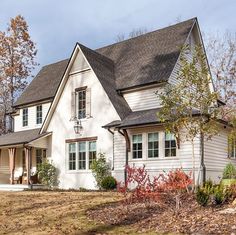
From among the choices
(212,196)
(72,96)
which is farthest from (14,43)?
(212,196)

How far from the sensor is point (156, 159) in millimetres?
18297

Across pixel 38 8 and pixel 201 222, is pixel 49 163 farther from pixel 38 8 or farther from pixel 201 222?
pixel 201 222

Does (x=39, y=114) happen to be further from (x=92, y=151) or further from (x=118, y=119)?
(x=118, y=119)

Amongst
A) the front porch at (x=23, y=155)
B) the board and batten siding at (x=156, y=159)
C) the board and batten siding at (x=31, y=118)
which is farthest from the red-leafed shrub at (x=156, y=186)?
the board and batten siding at (x=31, y=118)

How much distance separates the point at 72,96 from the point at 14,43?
19093 millimetres

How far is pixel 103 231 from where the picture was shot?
880 centimetres

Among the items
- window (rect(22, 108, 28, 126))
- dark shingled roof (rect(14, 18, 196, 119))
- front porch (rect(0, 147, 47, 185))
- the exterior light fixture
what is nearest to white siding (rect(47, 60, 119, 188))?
the exterior light fixture

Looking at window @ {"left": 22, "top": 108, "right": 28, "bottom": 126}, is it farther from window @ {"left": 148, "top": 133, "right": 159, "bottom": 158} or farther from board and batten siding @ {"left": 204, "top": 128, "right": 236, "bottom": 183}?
board and batten siding @ {"left": 204, "top": 128, "right": 236, "bottom": 183}

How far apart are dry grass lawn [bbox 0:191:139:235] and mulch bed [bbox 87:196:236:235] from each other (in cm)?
42

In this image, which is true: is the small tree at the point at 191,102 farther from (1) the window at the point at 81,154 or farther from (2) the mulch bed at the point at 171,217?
(1) the window at the point at 81,154

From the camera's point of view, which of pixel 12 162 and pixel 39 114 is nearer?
pixel 12 162

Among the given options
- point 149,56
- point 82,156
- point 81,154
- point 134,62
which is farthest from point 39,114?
point 149,56

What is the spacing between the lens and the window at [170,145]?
17.9 meters

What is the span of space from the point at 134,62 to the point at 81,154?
6.49 meters
